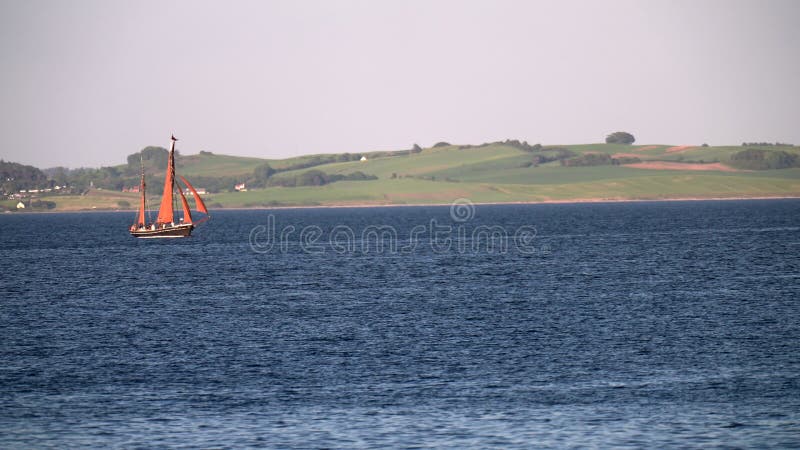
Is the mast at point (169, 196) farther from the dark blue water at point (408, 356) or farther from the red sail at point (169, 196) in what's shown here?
the dark blue water at point (408, 356)

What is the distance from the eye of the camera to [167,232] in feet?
590

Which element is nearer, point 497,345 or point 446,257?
point 497,345

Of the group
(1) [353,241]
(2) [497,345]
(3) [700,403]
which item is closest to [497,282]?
(2) [497,345]

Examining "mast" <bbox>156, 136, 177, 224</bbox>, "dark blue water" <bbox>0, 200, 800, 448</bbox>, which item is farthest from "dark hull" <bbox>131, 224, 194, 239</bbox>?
"dark blue water" <bbox>0, 200, 800, 448</bbox>

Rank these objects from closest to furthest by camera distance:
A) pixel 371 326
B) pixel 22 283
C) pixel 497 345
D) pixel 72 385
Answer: pixel 72 385 < pixel 497 345 < pixel 371 326 < pixel 22 283

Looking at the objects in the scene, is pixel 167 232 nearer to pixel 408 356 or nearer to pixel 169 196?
pixel 169 196

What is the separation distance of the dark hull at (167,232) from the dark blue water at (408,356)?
68.3m

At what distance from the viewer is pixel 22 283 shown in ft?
318

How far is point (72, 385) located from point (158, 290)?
44.3 m

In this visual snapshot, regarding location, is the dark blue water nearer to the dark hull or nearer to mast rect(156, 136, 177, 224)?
mast rect(156, 136, 177, 224)

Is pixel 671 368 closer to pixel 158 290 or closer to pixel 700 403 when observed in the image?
pixel 700 403

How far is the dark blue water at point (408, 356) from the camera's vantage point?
38188mm

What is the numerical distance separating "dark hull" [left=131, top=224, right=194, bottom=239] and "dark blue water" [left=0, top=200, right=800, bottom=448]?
68.3 meters

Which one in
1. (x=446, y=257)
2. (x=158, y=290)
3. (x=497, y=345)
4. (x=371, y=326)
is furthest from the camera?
(x=446, y=257)
